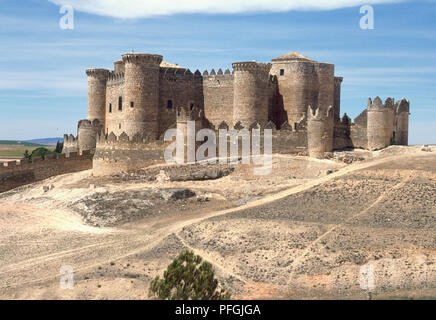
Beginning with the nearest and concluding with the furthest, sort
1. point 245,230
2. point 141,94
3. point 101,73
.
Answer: point 245,230 < point 141,94 < point 101,73

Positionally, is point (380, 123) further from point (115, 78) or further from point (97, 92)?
point (97, 92)

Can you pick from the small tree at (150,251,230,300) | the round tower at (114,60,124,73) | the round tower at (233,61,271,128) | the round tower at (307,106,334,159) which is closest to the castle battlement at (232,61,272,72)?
the round tower at (233,61,271,128)

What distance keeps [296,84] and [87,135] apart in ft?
52.2

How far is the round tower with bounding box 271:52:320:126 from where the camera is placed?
39253mm

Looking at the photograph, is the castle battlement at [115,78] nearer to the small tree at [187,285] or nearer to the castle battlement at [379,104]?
the castle battlement at [379,104]

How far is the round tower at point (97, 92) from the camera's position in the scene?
140ft

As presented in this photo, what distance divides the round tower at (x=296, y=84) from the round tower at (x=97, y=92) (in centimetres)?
1310

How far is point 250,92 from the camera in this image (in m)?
37.6

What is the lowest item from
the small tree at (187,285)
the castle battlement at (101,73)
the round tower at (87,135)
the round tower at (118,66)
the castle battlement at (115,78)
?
the small tree at (187,285)

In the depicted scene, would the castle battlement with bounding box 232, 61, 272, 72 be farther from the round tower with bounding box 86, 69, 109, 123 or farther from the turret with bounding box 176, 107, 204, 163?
the round tower with bounding box 86, 69, 109, 123

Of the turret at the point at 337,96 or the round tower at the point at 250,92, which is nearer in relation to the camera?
the round tower at the point at 250,92

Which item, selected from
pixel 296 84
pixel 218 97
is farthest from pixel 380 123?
pixel 218 97

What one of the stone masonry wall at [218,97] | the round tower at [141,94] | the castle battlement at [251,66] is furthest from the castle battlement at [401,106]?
the round tower at [141,94]

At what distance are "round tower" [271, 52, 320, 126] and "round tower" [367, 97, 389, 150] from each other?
4.99 meters
